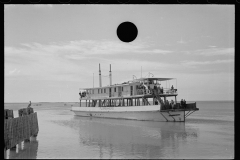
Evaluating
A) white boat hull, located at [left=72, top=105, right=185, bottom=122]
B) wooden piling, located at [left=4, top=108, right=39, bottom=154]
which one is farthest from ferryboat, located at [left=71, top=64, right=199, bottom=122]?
wooden piling, located at [left=4, top=108, right=39, bottom=154]

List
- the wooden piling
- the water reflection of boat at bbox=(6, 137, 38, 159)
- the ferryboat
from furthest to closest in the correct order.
A: 1. the ferryboat
2. the water reflection of boat at bbox=(6, 137, 38, 159)
3. the wooden piling

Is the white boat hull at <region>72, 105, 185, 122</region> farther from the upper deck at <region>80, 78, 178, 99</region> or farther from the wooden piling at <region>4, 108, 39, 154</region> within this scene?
the wooden piling at <region>4, 108, 39, 154</region>

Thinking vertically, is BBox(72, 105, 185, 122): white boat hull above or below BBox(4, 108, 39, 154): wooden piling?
below

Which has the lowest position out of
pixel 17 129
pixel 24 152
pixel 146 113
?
pixel 146 113

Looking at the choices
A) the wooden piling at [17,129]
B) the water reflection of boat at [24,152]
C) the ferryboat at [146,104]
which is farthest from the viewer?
the ferryboat at [146,104]

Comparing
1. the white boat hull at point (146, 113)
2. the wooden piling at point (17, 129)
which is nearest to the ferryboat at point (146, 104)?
the white boat hull at point (146, 113)

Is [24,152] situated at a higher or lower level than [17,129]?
lower

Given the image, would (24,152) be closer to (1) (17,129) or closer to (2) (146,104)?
(1) (17,129)

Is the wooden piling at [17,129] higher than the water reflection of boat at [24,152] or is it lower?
higher

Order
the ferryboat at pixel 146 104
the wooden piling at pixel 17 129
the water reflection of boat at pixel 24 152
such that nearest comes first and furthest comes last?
the wooden piling at pixel 17 129 → the water reflection of boat at pixel 24 152 → the ferryboat at pixel 146 104

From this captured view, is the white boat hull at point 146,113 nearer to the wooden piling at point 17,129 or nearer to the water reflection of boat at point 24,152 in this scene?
the wooden piling at point 17,129

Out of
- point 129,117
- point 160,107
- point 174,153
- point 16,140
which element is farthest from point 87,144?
point 129,117

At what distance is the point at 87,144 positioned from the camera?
54.4 feet

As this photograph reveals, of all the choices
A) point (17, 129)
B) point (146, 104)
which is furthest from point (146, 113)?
point (17, 129)
